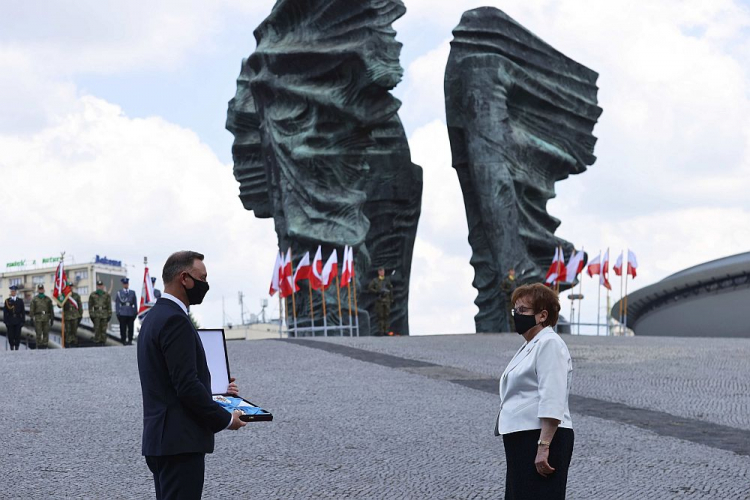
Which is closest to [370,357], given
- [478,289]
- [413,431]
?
[413,431]

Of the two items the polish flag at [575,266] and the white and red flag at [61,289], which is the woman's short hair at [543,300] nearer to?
the white and red flag at [61,289]

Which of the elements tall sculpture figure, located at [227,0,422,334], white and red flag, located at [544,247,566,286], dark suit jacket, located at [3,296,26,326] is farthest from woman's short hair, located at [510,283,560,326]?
white and red flag, located at [544,247,566,286]

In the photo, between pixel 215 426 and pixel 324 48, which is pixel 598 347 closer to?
pixel 324 48

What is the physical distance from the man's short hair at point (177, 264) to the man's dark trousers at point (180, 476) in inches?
27.5

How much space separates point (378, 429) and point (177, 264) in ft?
18.0

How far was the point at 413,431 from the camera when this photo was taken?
986 centimetres

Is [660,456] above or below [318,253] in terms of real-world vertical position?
below

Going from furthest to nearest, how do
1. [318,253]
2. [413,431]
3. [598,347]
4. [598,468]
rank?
[318,253] < [598,347] < [413,431] < [598,468]

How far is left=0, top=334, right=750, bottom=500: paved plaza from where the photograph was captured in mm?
7711

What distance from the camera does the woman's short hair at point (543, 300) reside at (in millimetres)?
4941

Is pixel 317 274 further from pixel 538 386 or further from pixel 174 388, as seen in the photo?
pixel 174 388

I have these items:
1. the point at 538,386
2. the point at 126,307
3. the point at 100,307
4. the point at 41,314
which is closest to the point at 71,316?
the point at 100,307

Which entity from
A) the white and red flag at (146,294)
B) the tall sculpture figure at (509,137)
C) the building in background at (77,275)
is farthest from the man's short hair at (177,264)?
the building in background at (77,275)

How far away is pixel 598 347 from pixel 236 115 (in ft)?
56.3
